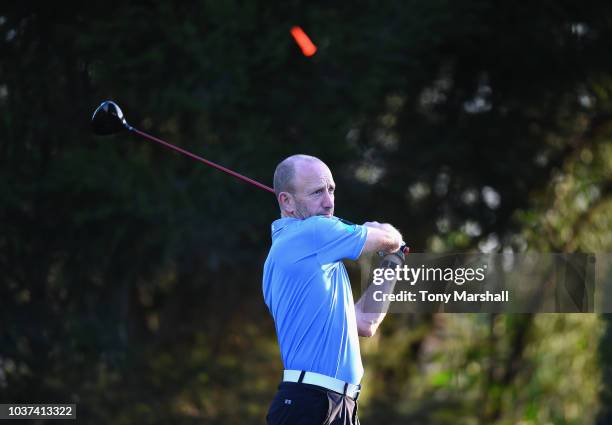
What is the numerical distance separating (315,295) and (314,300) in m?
0.02

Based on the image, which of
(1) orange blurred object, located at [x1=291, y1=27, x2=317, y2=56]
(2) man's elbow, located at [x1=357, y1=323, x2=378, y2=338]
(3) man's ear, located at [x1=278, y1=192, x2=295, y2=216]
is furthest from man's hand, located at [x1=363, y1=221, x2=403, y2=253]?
(1) orange blurred object, located at [x1=291, y1=27, x2=317, y2=56]

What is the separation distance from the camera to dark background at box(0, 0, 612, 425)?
9.25 m

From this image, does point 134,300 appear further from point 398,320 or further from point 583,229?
point 583,229

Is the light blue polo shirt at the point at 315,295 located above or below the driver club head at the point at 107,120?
below

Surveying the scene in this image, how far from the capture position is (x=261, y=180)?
9281 mm

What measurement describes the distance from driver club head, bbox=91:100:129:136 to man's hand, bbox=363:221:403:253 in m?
1.71

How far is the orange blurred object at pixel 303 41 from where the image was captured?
9.29 m

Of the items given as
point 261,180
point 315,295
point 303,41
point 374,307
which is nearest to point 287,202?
point 315,295

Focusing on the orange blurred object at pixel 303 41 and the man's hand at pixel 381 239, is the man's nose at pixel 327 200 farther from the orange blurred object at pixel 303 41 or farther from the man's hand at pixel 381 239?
the orange blurred object at pixel 303 41

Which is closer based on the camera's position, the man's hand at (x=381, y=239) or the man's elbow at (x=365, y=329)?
the man's hand at (x=381, y=239)

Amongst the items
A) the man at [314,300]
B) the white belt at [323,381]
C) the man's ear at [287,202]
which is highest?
the man's ear at [287,202]

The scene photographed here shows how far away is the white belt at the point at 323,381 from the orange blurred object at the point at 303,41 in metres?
5.66

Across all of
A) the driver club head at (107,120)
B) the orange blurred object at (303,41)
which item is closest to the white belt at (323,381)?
the driver club head at (107,120)

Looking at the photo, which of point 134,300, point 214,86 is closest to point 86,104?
point 214,86
